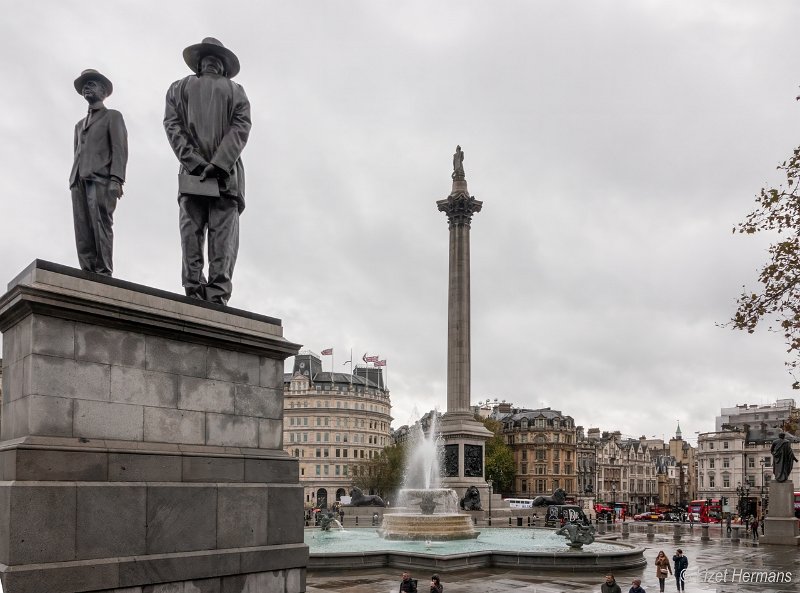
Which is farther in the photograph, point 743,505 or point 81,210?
point 743,505

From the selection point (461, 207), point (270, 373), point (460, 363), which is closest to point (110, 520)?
point (270, 373)

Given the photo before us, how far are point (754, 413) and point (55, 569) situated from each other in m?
154

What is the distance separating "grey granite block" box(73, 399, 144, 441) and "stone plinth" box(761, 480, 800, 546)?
35843 mm

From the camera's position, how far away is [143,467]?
859 cm

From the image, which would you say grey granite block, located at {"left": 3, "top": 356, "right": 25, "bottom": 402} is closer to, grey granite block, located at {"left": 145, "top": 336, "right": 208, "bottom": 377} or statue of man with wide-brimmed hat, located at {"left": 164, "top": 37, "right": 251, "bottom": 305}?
grey granite block, located at {"left": 145, "top": 336, "right": 208, "bottom": 377}

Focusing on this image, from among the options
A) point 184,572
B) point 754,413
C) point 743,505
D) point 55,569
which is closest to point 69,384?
point 55,569

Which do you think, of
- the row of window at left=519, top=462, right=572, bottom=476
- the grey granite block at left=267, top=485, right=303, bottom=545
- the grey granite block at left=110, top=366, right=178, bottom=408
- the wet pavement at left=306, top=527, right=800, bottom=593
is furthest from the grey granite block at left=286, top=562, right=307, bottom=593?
the row of window at left=519, top=462, right=572, bottom=476

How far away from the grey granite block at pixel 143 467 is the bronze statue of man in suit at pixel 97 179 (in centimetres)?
252

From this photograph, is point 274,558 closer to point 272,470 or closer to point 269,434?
point 272,470

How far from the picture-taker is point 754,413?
14200cm

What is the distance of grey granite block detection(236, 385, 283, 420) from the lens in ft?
32.6

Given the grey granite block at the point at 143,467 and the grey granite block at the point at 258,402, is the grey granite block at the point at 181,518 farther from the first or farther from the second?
the grey granite block at the point at 258,402

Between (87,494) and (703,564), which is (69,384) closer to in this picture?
(87,494)

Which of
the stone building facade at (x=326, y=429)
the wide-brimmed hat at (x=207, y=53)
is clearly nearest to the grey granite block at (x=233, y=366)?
the wide-brimmed hat at (x=207, y=53)
